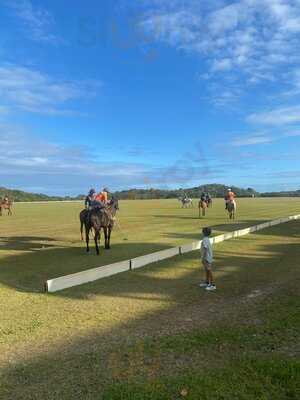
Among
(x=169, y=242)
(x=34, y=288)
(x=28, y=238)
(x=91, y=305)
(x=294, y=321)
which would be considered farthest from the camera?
(x=28, y=238)

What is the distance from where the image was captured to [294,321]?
9.20 m

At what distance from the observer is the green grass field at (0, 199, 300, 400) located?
6586 millimetres

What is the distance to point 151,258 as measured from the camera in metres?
16.8

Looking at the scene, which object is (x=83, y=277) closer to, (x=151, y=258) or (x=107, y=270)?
(x=107, y=270)

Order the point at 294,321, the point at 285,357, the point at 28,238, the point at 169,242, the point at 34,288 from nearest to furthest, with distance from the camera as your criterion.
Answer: the point at 285,357 → the point at 294,321 → the point at 34,288 → the point at 169,242 → the point at 28,238

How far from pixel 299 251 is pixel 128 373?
45.5ft

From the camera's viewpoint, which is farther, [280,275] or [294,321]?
[280,275]

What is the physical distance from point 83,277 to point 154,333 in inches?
198

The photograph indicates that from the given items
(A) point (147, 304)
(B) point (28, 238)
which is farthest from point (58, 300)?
(B) point (28, 238)

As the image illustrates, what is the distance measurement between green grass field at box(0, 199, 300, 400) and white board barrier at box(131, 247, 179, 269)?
447mm

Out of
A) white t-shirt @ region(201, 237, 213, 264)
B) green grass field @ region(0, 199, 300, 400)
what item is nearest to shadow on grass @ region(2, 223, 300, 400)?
green grass field @ region(0, 199, 300, 400)

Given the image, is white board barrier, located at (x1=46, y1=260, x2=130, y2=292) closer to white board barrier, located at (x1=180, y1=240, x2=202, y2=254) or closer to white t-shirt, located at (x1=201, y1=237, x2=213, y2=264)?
white t-shirt, located at (x1=201, y1=237, x2=213, y2=264)

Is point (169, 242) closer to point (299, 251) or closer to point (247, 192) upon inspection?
point (299, 251)

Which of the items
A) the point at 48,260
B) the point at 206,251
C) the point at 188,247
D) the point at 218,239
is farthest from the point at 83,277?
the point at 218,239
